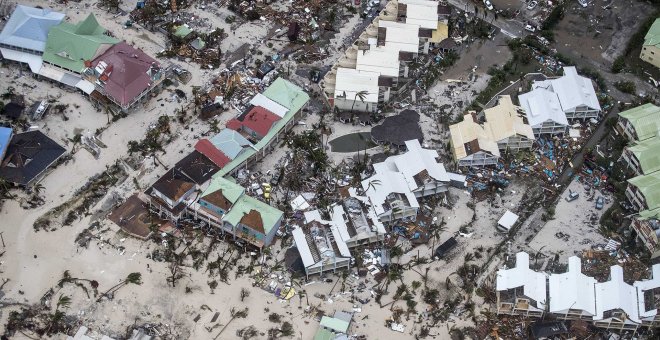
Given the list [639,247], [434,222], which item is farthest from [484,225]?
[639,247]

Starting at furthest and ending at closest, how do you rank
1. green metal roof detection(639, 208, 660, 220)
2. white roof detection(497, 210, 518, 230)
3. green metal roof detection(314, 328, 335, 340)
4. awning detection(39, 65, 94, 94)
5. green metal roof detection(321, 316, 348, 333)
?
awning detection(39, 65, 94, 94), white roof detection(497, 210, 518, 230), green metal roof detection(639, 208, 660, 220), green metal roof detection(321, 316, 348, 333), green metal roof detection(314, 328, 335, 340)

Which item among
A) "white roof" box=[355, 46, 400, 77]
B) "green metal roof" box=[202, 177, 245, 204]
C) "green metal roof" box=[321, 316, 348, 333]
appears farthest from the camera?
"white roof" box=[355, 46, 400, 77]

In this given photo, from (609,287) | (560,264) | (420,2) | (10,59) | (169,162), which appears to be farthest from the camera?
(420,2)

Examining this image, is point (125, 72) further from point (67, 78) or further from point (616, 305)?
point (616, 305)

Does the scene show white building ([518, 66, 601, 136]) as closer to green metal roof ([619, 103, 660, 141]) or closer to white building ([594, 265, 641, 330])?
green metal roof ([619, 103, 660, 141])

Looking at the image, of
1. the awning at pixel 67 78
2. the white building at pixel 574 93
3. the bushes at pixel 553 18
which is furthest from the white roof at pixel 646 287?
the awning at pixel 67 78

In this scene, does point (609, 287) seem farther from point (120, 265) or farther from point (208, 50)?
point (208, 50)

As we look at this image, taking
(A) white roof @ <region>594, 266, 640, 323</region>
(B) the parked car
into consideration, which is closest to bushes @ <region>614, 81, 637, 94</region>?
(B) the parked car

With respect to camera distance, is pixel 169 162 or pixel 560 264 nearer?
pixel 560 264
